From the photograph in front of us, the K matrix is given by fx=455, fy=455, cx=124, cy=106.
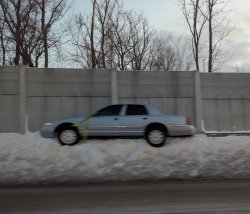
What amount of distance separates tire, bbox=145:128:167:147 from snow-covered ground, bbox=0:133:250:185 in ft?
0.74

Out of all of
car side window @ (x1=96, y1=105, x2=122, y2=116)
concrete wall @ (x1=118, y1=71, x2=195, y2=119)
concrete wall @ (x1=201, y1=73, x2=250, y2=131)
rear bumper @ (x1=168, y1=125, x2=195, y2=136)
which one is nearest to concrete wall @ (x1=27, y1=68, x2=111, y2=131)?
concrete wall @ (x1=118, y1=71, x2=195, y2=119)

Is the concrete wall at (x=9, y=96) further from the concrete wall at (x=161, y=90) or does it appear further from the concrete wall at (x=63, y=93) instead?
the concrete wall at (x=161, y=90)

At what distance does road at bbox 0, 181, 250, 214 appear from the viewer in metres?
8.27

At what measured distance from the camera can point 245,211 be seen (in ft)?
26.3

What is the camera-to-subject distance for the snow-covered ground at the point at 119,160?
12945 mm

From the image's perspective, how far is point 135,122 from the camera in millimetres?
15922

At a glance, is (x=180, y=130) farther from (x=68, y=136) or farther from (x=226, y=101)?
(x=226, y=101)

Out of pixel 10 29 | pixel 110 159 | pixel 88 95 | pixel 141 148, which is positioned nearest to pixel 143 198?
pixel 110 159

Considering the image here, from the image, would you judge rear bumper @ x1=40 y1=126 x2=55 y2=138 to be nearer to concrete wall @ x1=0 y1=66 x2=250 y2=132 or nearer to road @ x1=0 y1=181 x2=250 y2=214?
concrete wall @ x1=0 y1=66 x2=250 y2=132

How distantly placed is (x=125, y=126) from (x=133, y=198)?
255 inches

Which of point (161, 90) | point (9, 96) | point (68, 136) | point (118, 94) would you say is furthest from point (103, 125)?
point (9, 96)

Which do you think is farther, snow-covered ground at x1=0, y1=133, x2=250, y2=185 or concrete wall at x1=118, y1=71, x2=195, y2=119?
concrete wall at x1=118, y1=71, x2=195, y2=119

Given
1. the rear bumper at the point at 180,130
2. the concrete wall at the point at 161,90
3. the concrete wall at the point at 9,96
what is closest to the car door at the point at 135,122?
the rear bumper at the point at 180,130

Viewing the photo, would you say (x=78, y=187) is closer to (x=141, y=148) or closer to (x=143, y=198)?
(x=143, y=198)
